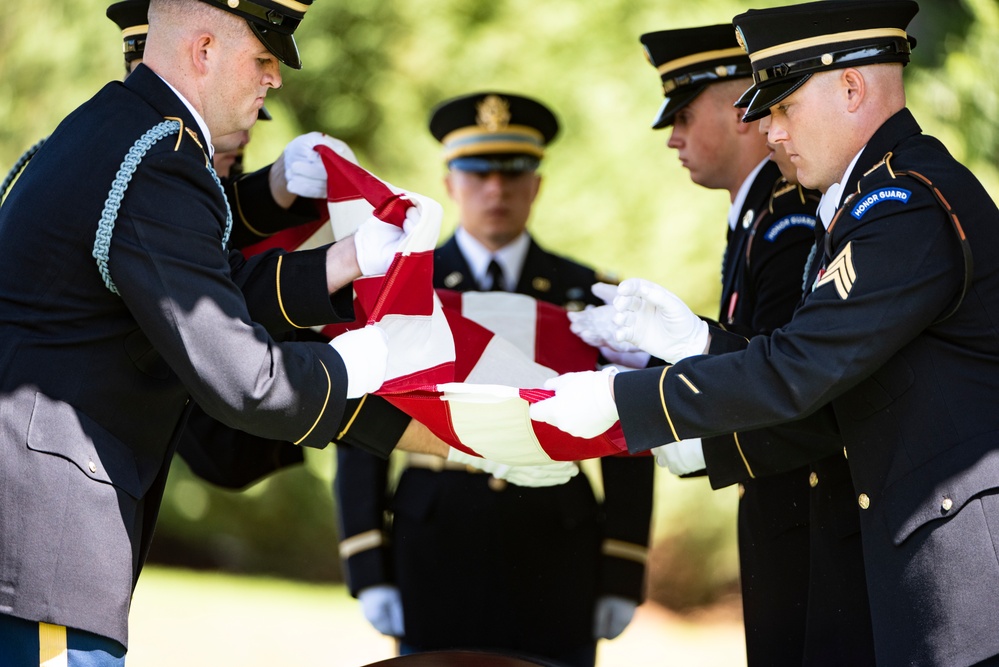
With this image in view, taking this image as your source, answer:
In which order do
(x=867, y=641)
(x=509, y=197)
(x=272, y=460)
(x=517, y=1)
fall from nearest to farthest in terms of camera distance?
(x=867, y=641)
(x=272, y=460)
(x=509, y=197)
(x=517, y=1)

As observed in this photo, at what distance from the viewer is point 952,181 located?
8.38ft

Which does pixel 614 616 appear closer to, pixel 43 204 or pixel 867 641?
pixel 867 641

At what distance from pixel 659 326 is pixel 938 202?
673 millimetres

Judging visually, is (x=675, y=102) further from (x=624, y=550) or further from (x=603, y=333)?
(x=624, y=550)

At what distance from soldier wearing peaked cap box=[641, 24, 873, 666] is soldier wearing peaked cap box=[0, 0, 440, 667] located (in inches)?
43.4

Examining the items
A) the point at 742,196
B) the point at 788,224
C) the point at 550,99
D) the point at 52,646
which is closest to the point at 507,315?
the point at 742,196

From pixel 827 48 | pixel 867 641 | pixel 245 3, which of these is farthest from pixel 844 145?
pixel 245 3

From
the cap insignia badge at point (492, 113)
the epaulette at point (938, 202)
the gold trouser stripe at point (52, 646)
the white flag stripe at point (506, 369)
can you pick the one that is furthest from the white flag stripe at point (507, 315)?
the gold trouser stripe at point (52, 646)

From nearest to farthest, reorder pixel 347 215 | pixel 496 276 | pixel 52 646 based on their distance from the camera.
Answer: pixel 52 646 < pixel 347 215 < pixel 496 276

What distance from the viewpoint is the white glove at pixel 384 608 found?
4195mm

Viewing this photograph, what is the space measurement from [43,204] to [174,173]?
0.85 feet

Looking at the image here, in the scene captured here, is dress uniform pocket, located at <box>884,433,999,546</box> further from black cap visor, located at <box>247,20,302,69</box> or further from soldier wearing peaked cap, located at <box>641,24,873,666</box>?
black cap visor, located at <box>247,20,302,69</box>

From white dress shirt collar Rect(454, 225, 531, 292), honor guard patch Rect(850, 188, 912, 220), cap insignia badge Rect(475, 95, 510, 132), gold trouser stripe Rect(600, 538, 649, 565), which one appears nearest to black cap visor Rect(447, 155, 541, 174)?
cap insignia badge Rect(475, 95, 510, 132)

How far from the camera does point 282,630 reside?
7355 millimetres
